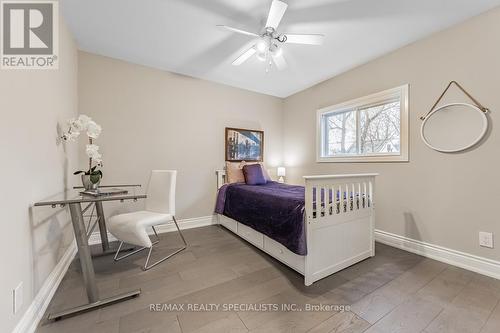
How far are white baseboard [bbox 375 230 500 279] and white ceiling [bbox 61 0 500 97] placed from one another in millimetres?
2319

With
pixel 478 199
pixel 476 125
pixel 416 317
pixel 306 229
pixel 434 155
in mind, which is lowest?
pixel 416 317

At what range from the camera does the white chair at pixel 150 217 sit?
1902 millimetres

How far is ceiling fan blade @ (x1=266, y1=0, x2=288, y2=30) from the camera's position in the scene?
1559 mm

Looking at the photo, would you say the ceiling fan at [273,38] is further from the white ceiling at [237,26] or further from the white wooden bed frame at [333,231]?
the white wooden bed frame at [333,231]

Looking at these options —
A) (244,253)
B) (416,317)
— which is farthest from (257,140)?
(416,317)

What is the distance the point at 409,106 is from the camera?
2.40 metres

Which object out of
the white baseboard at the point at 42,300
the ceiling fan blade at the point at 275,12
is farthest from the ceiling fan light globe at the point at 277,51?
the white baseboard at the point at 42,300

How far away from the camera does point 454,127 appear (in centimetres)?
206

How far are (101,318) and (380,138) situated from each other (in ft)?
11.3

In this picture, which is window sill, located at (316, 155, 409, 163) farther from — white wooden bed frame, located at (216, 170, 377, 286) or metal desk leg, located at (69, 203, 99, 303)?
metal desk leg, located at (69, 203, 99, 303)

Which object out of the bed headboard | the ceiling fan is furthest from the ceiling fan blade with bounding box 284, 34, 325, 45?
the bed headboard

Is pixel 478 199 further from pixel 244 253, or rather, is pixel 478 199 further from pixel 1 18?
pixel 1 18

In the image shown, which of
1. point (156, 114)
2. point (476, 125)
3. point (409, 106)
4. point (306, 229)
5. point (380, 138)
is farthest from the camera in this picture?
point (156, 114)

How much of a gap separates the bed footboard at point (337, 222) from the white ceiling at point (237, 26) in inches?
61.2
